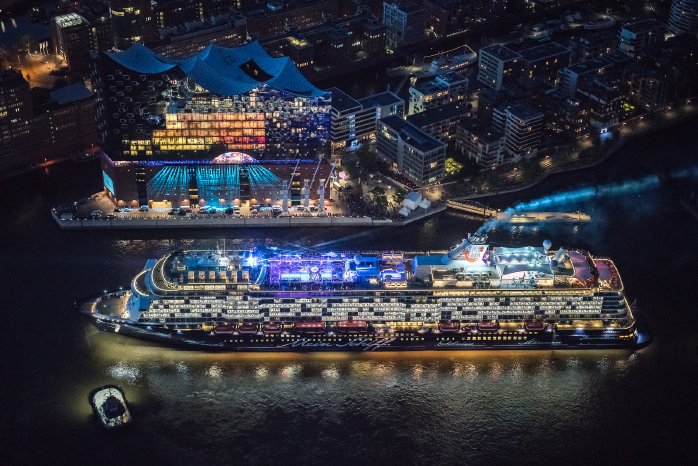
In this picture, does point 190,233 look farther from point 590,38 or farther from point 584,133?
point 590,38

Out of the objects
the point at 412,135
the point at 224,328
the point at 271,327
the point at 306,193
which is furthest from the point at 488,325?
the point at 412,135

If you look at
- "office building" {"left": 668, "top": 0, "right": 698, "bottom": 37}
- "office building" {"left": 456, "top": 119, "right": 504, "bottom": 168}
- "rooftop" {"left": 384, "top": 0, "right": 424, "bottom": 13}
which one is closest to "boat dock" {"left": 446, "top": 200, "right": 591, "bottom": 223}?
"office building" {"left": 456, "top": 119, "right": 504, "bottom": 168}

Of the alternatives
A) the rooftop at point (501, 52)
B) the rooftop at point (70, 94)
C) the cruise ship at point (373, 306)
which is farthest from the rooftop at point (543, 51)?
the rooftop at point (70, 94)

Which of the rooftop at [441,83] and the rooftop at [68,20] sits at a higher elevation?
the rooftop at [68,20]

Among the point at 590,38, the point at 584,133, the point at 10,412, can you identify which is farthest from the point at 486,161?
the point at 10,412

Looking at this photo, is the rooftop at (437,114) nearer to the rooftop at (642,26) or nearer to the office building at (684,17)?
the rooftop at (642,26)

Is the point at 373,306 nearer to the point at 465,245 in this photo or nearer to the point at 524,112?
the point at 465,245
